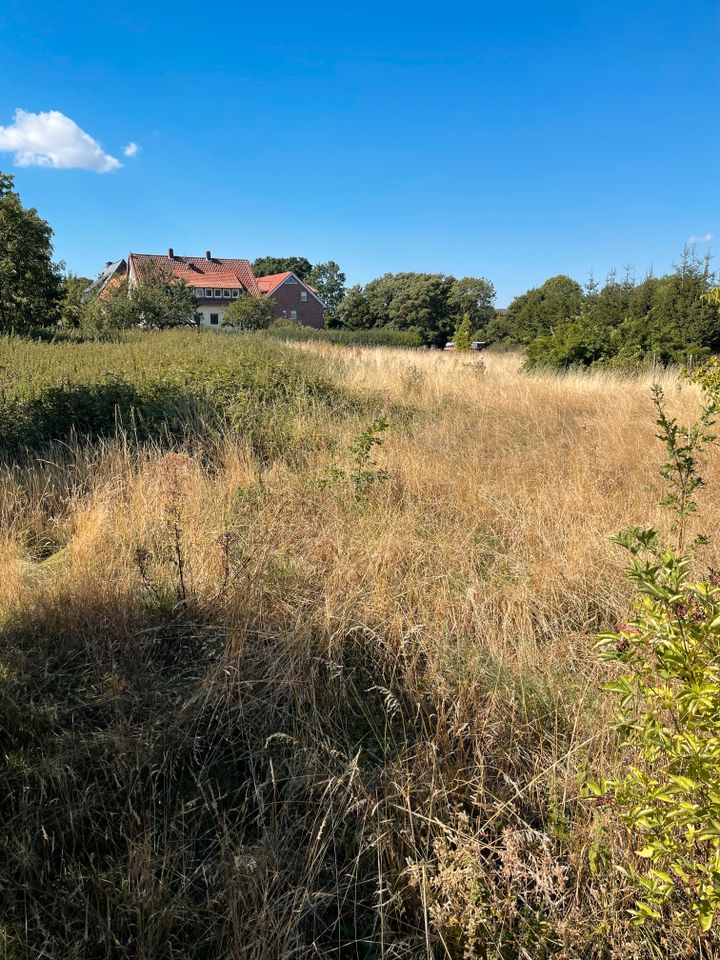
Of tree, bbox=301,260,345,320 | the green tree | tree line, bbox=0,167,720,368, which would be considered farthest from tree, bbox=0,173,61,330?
tree, bbox=301,260,345,320

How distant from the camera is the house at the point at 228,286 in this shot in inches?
2112

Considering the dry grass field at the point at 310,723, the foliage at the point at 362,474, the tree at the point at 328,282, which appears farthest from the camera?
the tree at the point at 328,282

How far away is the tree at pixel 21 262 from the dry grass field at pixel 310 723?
2427cm

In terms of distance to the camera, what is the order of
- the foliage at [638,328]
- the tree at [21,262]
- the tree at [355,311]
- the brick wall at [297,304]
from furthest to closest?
the brick wall at [297,304], the tree at [355,311], the tree at [21,262], the foliage at [638,328]

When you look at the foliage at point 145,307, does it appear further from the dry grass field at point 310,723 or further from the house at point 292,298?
the dry grass field at point 310,723

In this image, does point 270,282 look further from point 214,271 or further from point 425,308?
point 425,308

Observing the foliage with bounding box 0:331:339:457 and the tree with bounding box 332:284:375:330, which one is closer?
the foliage with bounding box 0:331:339:457

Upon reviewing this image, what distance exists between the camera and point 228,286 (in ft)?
179

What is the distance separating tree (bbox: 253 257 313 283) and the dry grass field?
9614 centimetres

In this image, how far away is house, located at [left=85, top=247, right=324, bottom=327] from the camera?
53656mm

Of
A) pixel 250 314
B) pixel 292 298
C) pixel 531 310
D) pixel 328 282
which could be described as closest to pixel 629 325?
pixel 531 310

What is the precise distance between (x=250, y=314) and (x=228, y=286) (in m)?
17.4

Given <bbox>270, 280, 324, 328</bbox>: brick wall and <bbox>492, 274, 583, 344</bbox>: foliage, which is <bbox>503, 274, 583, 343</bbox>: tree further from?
<bbox>270, 280, 324, 328</bbox>: brick wall

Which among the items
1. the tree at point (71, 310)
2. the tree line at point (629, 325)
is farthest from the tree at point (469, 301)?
the tree at point (71, 310)
